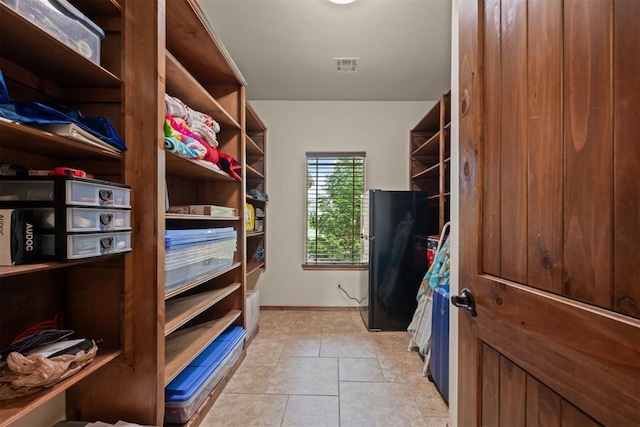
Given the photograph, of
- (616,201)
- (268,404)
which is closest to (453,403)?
(268,404)

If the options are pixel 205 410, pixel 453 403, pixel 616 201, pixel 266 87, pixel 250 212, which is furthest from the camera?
pixel 266 87

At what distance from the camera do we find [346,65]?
258 cm

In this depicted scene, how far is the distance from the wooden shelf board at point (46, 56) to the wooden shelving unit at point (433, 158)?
8.36 feet

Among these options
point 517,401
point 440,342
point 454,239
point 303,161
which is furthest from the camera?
point 303,161

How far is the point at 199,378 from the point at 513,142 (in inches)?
73.2

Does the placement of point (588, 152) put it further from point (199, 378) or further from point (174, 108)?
point (199, 378)

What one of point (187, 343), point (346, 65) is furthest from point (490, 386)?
point (346, 65)

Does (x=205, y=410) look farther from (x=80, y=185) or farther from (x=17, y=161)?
(x=17, y=161)

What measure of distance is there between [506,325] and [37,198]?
1.49 m

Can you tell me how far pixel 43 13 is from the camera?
2.73 ft

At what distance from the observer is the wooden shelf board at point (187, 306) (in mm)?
1351

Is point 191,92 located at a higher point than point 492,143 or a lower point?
higher

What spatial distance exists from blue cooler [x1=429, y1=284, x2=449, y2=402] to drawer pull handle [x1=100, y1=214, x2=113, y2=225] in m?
1.83

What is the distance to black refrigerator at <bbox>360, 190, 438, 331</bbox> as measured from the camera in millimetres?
2732
